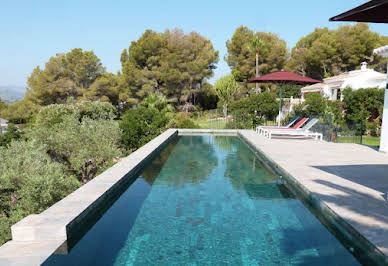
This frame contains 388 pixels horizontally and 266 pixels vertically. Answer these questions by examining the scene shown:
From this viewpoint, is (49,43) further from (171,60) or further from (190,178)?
(190,178)

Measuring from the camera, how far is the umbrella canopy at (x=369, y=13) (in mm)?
3645

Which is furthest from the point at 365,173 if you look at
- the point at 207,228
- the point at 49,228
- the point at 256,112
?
the point at 256,112

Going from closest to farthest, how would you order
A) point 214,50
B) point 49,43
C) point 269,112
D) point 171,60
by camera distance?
1. point 269,112
2. point 49,43
3. point 171,60
4. point 214,50

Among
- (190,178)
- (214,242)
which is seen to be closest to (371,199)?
(214,242)

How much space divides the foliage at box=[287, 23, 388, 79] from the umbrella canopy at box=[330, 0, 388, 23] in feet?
101

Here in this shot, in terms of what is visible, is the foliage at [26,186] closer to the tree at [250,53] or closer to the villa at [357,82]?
the villa at [357,82]

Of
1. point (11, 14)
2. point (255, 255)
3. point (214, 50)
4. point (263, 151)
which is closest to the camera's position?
point (255, 255)

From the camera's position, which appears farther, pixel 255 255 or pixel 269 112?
pixel 269 112

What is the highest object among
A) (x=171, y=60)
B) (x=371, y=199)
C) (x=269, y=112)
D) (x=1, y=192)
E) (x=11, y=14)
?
(x=11, y=14)

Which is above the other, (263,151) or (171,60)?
(171,60)

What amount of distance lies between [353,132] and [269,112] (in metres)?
5.91

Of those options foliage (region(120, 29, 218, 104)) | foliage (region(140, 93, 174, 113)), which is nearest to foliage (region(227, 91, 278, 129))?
foliage (region(140, 93, 174, 113))

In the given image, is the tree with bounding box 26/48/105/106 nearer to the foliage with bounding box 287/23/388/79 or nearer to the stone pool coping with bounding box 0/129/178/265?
the foliage with bounding box 287/23/388/79

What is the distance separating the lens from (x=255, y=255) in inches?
142
